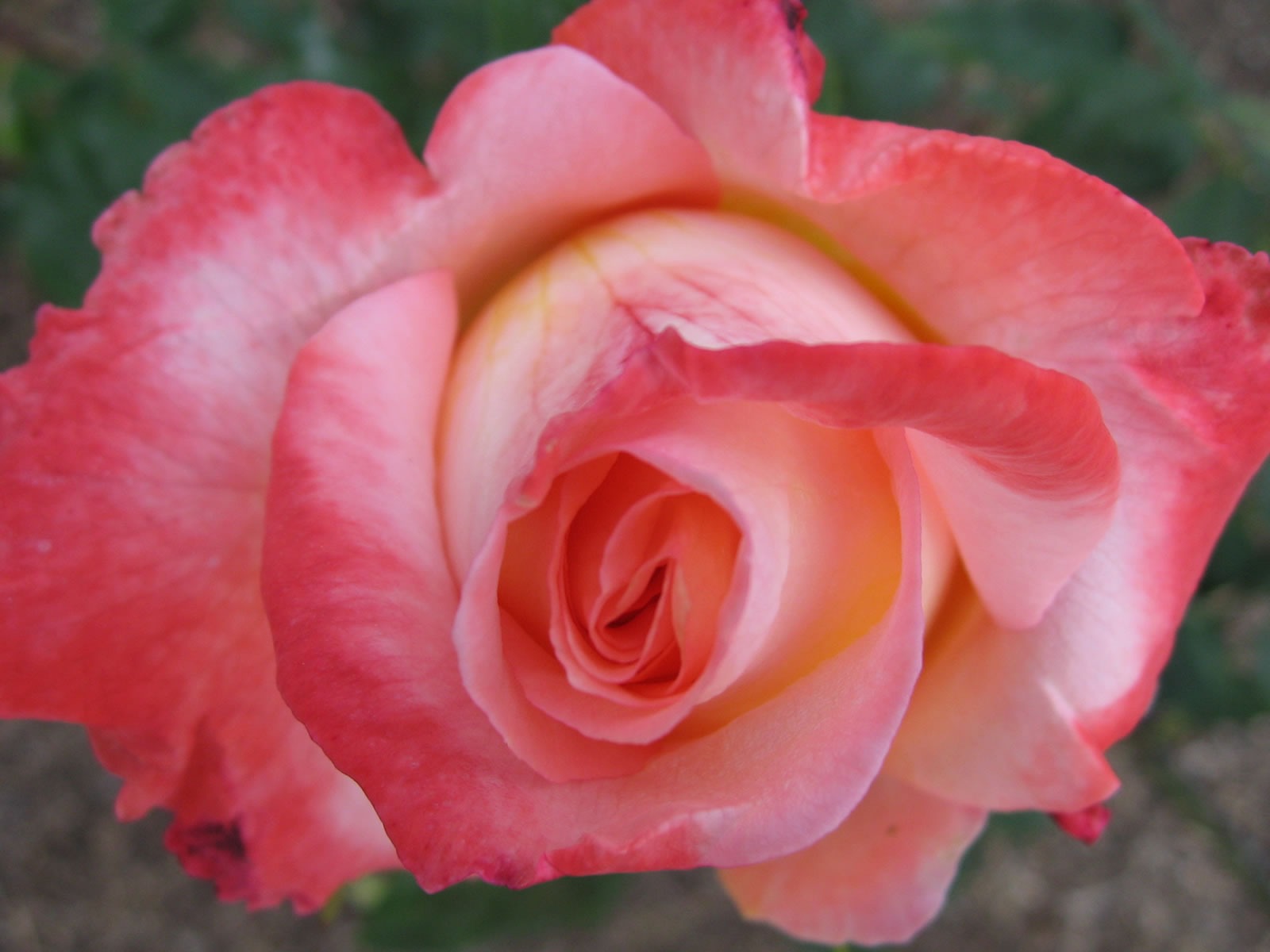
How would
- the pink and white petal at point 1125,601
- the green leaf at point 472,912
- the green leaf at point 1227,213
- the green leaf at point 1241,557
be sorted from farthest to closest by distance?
the green leaf at point 472,912 → the green leaf at point 1241,557 → the green leaf at point 1227,213 → the pink and white petal at point 1125,601

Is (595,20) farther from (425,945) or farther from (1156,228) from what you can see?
(425,945)

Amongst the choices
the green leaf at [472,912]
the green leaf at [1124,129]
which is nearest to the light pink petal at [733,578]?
the green leaf at [1124,129]

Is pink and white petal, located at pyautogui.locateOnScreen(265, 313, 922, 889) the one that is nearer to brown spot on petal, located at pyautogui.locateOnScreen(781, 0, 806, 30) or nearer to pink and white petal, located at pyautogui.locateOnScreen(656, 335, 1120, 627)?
pink and white petal, located at pyautogui.locateOnScreen(656, 335, 1120, 627)

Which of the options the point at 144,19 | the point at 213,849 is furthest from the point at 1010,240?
the point at 144,19

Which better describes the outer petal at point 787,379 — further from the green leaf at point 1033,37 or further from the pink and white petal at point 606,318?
the green leaf at point 1033,37

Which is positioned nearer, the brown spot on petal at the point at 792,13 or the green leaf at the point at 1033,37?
the brown spot on petal at the point at 792,13

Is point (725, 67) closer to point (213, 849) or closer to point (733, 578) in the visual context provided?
point (733, 578)

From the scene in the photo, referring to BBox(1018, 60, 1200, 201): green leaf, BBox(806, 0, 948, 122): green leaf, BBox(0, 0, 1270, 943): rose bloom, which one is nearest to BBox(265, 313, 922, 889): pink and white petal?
BBox(0, 0, 1270, 943): rose bloom

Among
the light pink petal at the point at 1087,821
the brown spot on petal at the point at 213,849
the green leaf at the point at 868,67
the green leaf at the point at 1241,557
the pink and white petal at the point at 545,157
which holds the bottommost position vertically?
the green leaf at the point at 1241,557

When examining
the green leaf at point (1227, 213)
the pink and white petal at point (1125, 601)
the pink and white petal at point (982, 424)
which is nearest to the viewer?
the pink and white petal at point (982, 424)
